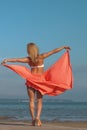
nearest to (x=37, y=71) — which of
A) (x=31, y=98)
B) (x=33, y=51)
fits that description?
(x=33, y=51)

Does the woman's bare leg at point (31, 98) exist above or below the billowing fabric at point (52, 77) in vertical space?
below

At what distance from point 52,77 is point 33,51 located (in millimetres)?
1082

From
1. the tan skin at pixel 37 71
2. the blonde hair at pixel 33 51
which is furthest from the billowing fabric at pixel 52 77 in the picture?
the blonde hair at pixel 33 51

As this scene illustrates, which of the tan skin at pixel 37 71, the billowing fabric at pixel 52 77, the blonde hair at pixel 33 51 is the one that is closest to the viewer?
the blonde hair at pixel 33 51

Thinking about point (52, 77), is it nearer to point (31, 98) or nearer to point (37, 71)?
point (37, 71)

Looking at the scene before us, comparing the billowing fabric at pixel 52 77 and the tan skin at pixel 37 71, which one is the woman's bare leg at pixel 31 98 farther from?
the billowing fabric at pixel 52 77

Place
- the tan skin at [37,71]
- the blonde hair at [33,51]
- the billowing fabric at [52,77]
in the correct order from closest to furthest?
the blonde hair at [33,51] → the tan skin at [37,71] → the billowing fabric at [52,77]

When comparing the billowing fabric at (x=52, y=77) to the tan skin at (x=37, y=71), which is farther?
the billowing fabric at (x=52, y=77)

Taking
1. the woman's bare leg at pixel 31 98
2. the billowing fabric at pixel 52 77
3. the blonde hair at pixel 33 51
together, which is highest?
the blonde hair at pixel 33 51

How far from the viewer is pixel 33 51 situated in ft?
48.0

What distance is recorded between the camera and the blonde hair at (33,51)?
14.6 metres

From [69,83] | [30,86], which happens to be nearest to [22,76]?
[30,86]

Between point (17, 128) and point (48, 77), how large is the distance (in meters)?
2.03

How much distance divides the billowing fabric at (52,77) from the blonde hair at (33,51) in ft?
1.78
